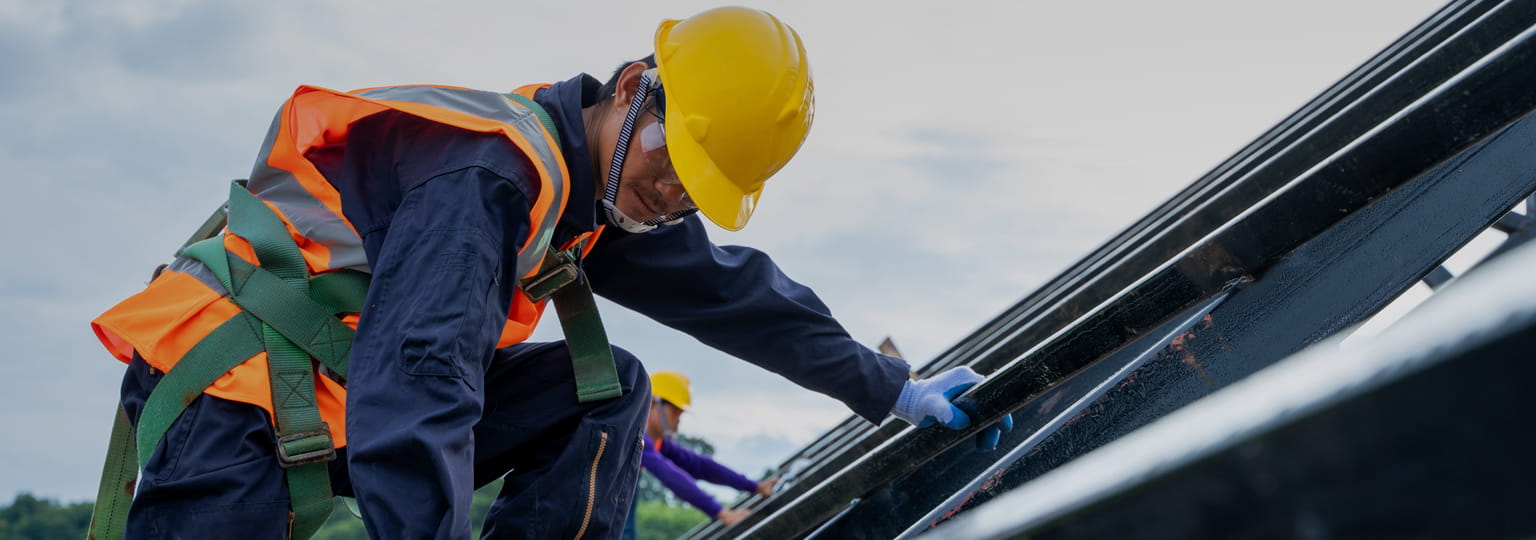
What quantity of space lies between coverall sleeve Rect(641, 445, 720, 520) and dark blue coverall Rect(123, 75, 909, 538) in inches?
196

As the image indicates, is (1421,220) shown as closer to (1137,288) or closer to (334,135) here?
(1137,288)

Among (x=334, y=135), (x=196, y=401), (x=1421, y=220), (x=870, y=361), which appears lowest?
(x=1421, y=220)

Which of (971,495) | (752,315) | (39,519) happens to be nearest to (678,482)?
(752,315)

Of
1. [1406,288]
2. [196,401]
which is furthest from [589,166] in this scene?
[1406,288]

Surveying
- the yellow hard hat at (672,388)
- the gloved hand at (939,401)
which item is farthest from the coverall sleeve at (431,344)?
the yellow hard hat at (672,388)

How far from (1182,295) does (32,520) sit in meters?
20.5

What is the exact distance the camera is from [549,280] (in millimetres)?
2646

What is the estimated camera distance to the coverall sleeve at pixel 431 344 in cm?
195

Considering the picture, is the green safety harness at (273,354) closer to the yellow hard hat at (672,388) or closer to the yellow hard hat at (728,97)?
the yellow hard hat at (728,97)

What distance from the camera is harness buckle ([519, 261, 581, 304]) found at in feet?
8.64

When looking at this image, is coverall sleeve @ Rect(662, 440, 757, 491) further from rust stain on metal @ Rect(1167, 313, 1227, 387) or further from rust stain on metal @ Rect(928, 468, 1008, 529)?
rust stain on metal @ Rect(1167, 313, 1227, 387)

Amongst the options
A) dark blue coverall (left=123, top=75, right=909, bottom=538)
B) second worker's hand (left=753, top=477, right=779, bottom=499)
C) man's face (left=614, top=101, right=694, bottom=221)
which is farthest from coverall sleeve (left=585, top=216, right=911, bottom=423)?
second worker's hand (left=753, top=477, right=779, bottom=499)

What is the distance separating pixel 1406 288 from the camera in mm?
1782

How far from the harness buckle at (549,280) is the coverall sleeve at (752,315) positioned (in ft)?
1.38
